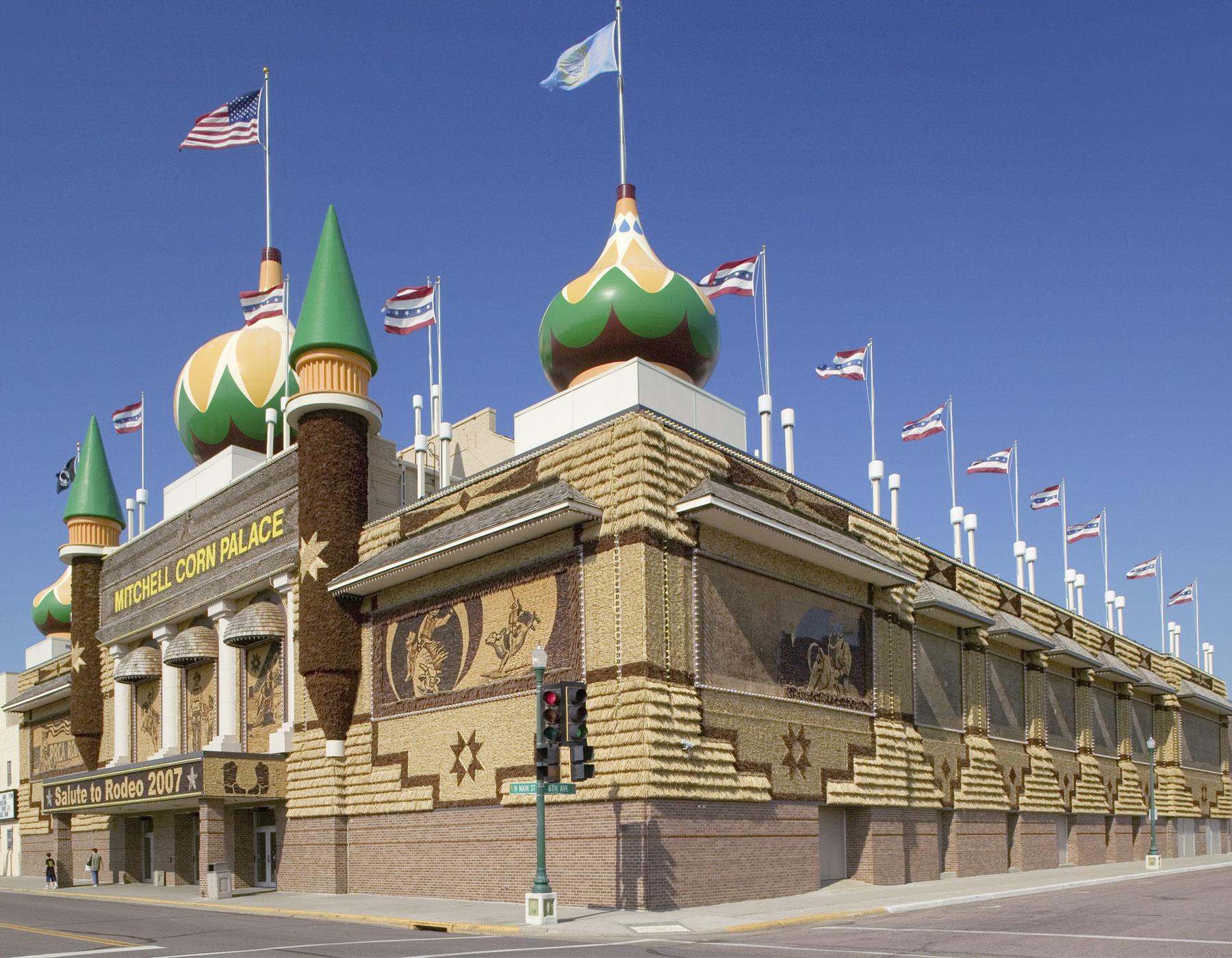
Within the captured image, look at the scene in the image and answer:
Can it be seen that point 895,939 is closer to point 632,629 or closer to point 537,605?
point 632,629

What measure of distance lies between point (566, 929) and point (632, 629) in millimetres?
6382

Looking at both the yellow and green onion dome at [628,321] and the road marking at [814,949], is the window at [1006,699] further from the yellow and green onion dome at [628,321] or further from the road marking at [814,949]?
the road marking at [814,949]

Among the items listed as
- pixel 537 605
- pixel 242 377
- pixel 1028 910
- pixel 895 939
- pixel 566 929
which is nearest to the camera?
pixel 895 939

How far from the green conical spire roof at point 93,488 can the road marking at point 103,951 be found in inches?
1274

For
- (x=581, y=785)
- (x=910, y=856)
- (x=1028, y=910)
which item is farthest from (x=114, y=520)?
(x=1028, y=910)

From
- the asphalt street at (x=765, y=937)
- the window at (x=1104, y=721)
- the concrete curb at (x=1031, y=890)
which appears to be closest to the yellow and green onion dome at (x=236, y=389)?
the asphalt street at (x=765, y=937)

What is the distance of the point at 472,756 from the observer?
2856 cm

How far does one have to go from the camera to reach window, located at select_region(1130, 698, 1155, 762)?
52375mm

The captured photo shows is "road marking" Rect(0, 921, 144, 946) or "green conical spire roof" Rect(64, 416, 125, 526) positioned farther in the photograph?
"green conical spire roof" Rect(64, 416, 125, 526)

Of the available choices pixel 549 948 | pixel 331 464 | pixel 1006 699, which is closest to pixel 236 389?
pixel 331 464

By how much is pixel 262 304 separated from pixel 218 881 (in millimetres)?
18023

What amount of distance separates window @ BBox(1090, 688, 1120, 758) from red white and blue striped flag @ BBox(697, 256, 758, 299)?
2633 cm

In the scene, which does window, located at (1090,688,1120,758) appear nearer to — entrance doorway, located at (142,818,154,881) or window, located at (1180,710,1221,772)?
window, located at (1180,710,1221,772)

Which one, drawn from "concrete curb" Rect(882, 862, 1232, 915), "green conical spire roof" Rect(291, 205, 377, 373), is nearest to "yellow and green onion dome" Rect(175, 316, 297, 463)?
"green conical spire roof" Rect(291, 205, 377, 373)
